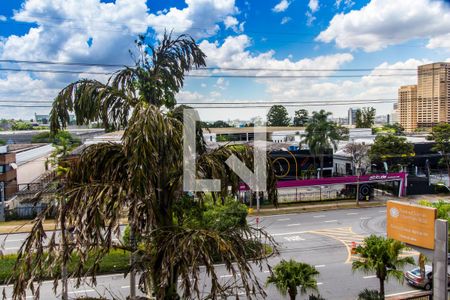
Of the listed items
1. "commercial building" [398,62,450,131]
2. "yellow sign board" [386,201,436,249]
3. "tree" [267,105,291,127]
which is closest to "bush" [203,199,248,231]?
"yellow sign board" [386,201,436,249]

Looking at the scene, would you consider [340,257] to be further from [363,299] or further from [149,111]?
[149,111]

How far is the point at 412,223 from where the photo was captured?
8688 millimetres

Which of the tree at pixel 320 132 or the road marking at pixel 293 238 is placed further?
the tree at pixel 320 132

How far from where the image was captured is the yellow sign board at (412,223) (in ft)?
27.1

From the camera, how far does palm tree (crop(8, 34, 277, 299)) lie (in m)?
4.96

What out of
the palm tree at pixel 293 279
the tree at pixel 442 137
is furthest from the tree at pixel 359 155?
the palm tree at pixel 293 279

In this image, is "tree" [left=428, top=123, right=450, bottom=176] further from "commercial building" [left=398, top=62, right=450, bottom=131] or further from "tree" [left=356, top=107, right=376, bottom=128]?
"tree" [left=356, top=107, right=376, bottom=128]

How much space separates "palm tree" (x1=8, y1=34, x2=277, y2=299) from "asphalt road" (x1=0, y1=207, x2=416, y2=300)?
3.17m

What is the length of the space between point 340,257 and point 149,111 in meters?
15.1

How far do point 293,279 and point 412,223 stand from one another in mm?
3114

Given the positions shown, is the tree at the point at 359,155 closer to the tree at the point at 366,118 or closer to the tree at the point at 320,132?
the tree at the point at 320,132

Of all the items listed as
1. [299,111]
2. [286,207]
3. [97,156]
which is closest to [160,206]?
[97,156]

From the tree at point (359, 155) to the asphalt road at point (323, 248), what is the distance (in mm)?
11957

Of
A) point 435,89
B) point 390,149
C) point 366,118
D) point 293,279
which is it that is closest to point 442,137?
point 390,149
